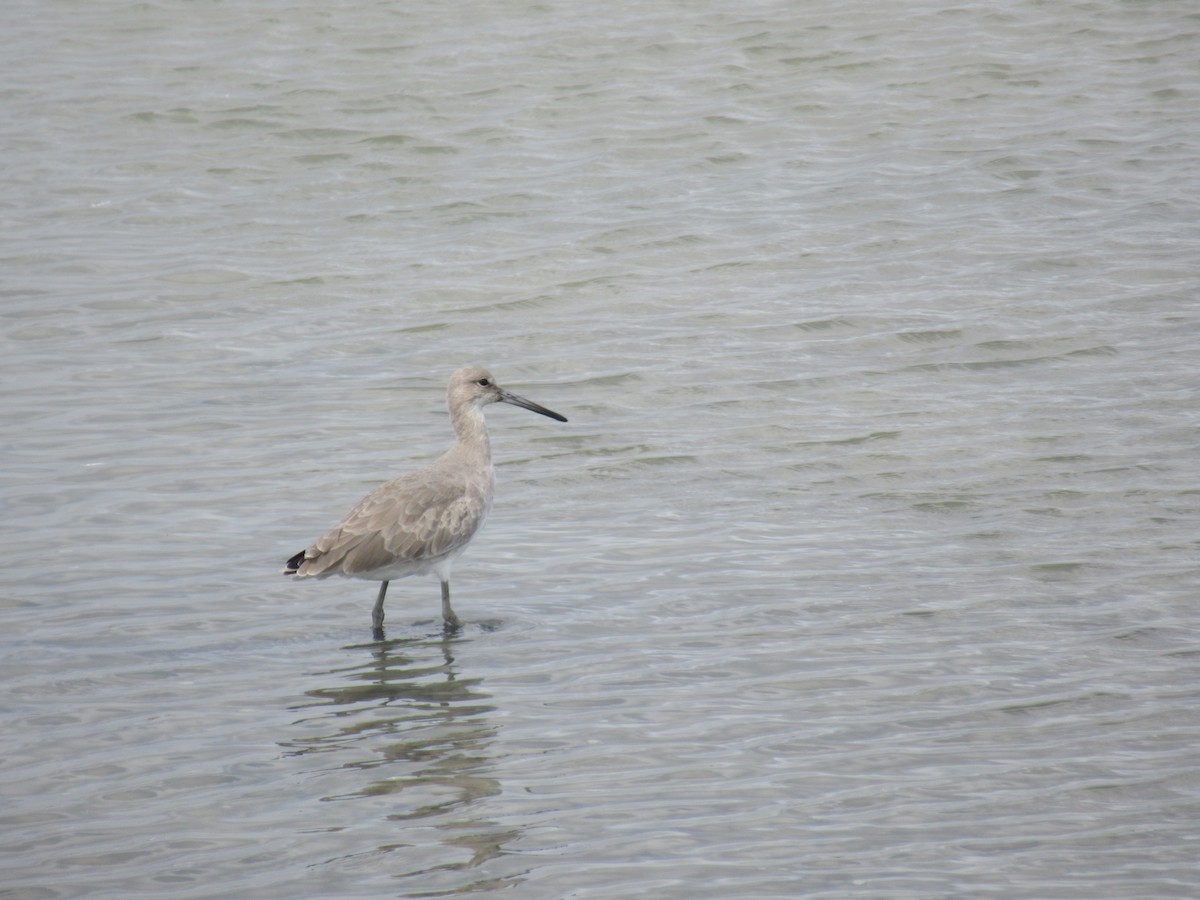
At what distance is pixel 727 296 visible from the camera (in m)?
15.3

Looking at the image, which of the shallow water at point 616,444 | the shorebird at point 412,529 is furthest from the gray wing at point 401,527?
the shallow water at point 616,444

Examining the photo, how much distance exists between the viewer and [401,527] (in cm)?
947

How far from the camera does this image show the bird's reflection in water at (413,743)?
6.79 m

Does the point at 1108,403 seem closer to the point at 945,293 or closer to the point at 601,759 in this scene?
the point at 945,293

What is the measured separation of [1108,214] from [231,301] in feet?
26.8

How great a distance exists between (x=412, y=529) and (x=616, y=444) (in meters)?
2.98

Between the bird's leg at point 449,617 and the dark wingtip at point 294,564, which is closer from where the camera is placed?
the dark wingtip at point 294,564

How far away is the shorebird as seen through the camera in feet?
30.5

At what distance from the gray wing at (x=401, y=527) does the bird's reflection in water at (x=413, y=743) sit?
1.60ft

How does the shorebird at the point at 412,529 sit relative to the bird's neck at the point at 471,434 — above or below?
below

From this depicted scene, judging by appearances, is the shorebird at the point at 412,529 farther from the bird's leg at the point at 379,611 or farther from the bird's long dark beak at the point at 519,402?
the bird's long dark beak at the point at 519,402

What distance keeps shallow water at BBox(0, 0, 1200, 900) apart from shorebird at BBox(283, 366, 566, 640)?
0.36 m

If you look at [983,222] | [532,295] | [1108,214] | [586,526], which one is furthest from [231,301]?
[1108,214]

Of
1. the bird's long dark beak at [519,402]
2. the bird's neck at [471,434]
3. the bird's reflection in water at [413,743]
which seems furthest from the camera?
the bird's long dark beak at [519,402]
